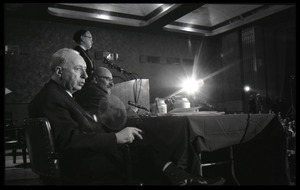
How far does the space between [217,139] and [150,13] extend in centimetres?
685

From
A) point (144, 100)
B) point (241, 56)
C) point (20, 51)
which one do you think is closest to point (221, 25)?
point (241, 56)

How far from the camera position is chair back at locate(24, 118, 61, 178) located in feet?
4.05

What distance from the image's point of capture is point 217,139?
5.73 feet

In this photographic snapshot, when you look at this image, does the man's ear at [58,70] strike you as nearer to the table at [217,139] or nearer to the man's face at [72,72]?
the man's face at [72,72]

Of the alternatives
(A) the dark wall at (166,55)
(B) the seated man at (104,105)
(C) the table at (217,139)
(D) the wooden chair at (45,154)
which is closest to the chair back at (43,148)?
(D) the wooden chair at (45,154)

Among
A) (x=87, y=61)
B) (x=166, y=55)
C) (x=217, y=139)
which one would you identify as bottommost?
(x=217, y=139)

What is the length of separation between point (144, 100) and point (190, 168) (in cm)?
146

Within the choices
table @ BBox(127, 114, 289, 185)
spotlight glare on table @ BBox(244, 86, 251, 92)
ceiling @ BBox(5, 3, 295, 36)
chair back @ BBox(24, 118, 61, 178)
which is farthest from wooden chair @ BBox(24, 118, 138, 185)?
spotlight glare on table @ BBox(244, 86, 251, 92)

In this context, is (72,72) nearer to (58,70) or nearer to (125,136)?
(58,70)

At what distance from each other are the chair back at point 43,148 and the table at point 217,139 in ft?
1.52

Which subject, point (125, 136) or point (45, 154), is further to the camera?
point (125, 136)

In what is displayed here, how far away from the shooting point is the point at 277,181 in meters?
2.05

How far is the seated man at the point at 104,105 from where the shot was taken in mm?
1725

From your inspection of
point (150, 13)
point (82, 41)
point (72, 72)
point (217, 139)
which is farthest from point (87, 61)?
point (150, 13)
